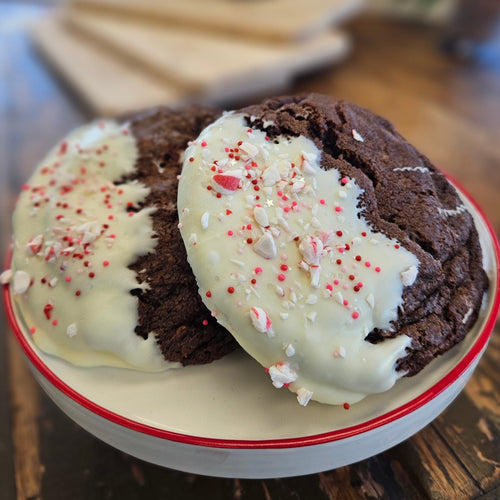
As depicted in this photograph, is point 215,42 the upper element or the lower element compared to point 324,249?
lower

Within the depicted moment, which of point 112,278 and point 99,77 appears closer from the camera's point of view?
point 112,278

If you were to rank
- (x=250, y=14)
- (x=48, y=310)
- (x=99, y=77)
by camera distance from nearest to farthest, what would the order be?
(x=48, y=310), (x=99, y=77), (x=250, y=14)

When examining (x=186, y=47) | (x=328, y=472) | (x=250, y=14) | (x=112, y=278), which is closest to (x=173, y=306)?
(x=112, y=278)

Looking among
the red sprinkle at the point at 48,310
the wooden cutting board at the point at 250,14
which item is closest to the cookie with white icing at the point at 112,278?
the red sprinkle at the point at 48,310

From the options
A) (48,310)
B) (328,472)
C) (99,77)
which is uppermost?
(48,310)

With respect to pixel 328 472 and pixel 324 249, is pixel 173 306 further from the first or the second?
pixel 328 472

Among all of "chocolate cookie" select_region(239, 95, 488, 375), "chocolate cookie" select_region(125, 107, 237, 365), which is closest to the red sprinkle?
"chocolate cookie" select_region(125, 107, 237, 365)

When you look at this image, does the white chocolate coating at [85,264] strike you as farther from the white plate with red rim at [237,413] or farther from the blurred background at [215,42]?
the blurred background at [215,42]

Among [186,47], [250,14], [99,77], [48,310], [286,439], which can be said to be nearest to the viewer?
[286,439]
